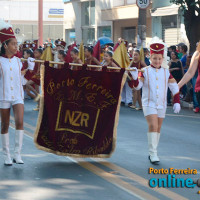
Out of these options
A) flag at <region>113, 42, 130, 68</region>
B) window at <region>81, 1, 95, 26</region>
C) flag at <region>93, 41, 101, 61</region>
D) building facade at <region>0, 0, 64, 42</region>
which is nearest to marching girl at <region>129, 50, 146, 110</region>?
flag at <region>93, 41, 101, 61</region>

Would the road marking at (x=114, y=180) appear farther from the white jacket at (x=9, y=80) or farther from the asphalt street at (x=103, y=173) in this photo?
the white jacket at (x=9, y=80)

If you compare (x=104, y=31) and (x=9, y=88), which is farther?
(x=104, y=31)

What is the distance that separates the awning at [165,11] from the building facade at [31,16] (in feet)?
119

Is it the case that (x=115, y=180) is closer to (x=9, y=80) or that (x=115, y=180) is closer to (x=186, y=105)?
(x=9, y=80)

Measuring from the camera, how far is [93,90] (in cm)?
844

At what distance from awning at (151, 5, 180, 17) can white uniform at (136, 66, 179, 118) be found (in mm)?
21274

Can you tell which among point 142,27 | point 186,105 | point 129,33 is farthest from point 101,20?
point 186,105

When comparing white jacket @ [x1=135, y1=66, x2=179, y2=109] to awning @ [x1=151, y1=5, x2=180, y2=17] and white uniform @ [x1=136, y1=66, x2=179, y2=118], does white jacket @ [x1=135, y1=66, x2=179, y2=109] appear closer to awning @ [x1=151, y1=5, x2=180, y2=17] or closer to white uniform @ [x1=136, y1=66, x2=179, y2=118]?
white uniform @ [x1=136, y1=66, x2=179, y2=118]

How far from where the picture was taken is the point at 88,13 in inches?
1714

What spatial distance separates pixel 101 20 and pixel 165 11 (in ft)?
31.8

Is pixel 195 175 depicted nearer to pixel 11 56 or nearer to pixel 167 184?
pixel 167 184

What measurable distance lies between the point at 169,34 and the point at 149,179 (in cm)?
2454

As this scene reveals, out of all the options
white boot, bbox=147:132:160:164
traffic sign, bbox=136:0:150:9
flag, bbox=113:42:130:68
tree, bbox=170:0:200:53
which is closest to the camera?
white boot, bbox=147:132:160:164

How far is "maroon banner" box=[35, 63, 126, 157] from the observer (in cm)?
841
